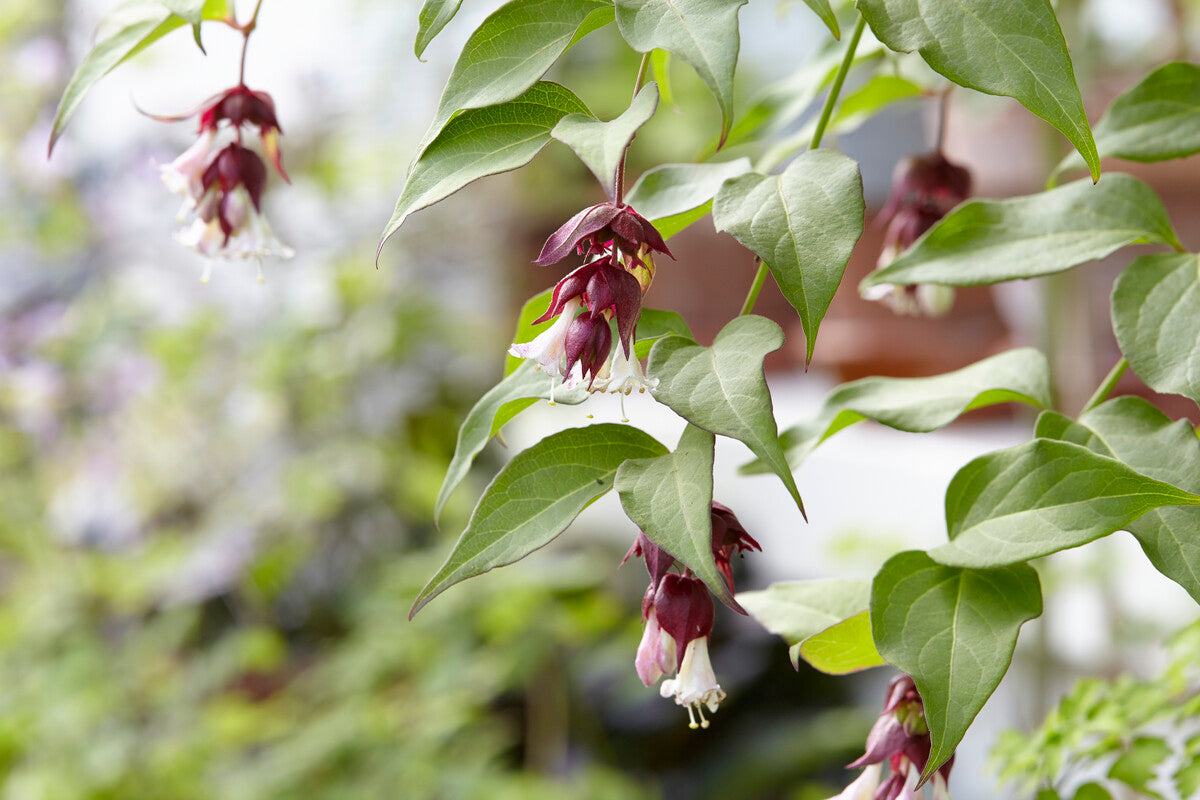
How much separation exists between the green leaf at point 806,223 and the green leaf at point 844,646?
11 cm

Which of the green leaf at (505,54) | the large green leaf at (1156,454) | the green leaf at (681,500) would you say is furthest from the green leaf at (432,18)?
the large green leaf at (1156,454)

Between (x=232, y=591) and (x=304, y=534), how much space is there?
366 mm

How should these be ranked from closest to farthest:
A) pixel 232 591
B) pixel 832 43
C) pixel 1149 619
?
1. pixel 832 43
2. pixel 1149 619
3. pixel 232 591

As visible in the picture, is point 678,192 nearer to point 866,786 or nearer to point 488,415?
point 488,415

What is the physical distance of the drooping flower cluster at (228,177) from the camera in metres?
0.37

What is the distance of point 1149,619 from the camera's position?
1.10 meters

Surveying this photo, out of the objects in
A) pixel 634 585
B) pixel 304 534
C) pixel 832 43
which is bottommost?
pixel 832 43

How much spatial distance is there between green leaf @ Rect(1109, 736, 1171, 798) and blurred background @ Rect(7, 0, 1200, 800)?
27.9 inches

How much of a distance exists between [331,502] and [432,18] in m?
1.38

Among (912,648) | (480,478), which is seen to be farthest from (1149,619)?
A: (480,478)

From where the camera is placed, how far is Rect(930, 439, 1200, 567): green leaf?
254mm

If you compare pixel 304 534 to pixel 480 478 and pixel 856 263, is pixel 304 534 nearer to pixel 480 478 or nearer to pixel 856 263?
pixel 480 478

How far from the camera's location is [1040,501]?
0.28m

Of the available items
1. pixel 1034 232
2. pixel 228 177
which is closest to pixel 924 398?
pixel 1034 232
